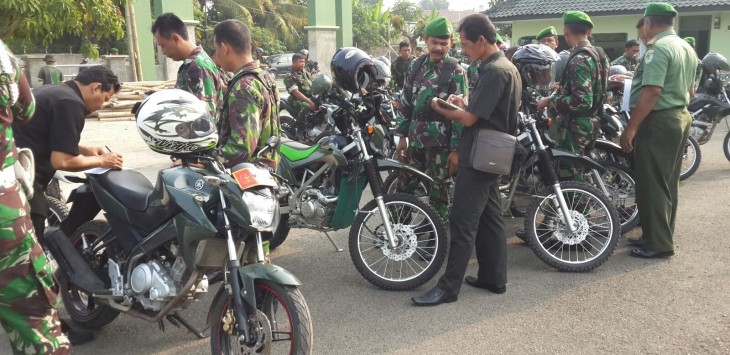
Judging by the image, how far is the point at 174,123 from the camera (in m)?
3.29

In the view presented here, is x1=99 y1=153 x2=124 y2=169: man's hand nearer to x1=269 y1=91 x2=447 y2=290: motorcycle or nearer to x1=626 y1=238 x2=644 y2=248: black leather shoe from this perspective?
x1=269 y1=91 x2=447 y2=290: motorcycle

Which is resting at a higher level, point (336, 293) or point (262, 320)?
point (262, 320)

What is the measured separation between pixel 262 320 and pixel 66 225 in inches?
74.0

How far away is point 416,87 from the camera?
534cm

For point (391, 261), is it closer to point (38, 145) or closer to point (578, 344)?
point (578, 344)

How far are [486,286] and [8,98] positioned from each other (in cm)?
327

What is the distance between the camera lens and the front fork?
458cm

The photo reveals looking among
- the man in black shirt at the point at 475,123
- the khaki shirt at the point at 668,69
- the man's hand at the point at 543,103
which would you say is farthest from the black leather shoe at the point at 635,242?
the man in black shirt at the point at 475,123

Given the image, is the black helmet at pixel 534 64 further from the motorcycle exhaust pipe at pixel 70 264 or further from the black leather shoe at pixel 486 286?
the motorcycle exhaust pipe at pixel 70 264

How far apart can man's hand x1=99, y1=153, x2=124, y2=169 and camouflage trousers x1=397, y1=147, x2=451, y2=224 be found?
237 cm

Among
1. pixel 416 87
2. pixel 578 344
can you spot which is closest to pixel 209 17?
pixel 416 87

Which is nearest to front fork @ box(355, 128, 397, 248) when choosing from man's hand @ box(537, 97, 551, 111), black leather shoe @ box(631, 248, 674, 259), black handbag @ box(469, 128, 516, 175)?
black handbag @ box(469, 128, 516, 175)

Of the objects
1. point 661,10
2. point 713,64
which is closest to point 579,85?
point 661,10

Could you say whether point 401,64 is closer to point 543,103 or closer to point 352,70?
point 543,103
